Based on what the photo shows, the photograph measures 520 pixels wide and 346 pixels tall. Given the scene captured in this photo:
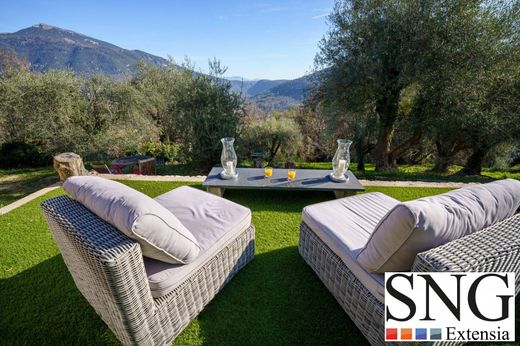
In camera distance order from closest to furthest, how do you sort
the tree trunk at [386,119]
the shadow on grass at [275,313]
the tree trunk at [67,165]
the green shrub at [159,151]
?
the shadow on grass at [275,313] < the tree trunk at [67,165] < the tree trunk at [386,119] < the green shrub at [159,151]

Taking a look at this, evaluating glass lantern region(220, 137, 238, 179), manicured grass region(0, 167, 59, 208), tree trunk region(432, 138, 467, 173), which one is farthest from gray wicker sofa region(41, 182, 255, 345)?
tree trunk region(432, 138, 467, 173)

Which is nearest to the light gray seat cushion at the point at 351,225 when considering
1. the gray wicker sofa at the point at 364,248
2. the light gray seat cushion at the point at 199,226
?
the gray wicker sofa at the point at 364,248

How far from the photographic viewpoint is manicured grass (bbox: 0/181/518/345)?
1700 mm

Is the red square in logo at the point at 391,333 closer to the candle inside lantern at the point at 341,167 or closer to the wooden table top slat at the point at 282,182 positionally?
the wooden table top slat at the point at 282,182

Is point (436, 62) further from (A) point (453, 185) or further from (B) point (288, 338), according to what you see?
(B) point (288, 338)

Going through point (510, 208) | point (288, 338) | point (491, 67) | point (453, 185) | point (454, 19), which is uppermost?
point (454, 19)

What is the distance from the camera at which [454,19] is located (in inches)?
208

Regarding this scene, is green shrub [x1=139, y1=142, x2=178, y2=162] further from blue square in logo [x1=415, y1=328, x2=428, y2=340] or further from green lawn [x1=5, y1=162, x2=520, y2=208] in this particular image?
blue square in logo [x1=415, y1=328, x2=428, y2=340]

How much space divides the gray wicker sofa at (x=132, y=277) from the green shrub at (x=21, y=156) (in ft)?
30.7

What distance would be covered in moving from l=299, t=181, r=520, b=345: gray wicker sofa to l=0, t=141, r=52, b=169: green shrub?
33.1 ft

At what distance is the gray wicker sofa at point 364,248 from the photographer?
1.15 m

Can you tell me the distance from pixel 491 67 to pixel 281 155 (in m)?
7.12

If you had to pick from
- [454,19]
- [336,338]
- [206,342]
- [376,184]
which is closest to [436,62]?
[454,19]

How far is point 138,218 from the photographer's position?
1215mm
